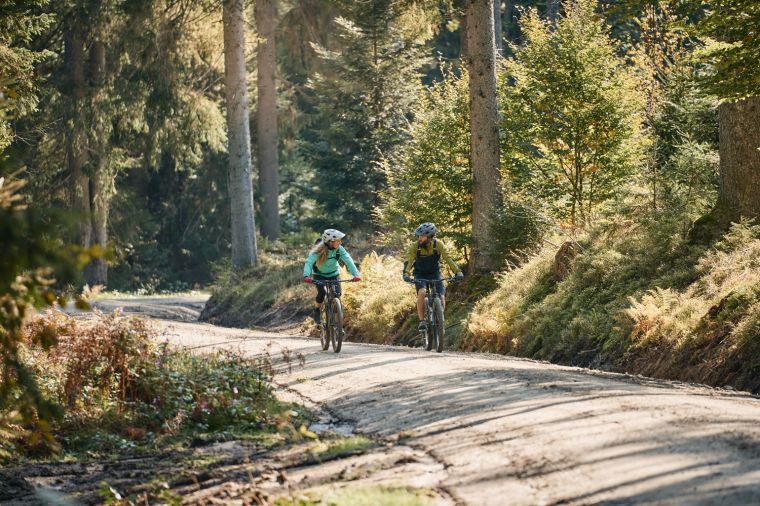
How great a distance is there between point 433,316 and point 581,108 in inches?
262

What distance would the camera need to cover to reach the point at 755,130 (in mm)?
16734

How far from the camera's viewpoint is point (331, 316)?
17750 millimetres

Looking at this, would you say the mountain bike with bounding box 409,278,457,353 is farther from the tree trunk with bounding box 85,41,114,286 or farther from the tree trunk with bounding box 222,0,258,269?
the tree trunk with bounding box 85,41,114,286

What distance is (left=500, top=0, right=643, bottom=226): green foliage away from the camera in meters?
21.7

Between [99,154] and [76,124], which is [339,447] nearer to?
[76,124]

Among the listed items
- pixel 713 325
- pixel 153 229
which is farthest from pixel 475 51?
pixel 153 229

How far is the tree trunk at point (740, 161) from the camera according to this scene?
16.6 metres

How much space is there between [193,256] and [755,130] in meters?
44.1

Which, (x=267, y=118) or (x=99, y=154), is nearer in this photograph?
(x=99, y=154)

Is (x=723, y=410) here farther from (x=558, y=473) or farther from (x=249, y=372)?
(x=249, y=372)

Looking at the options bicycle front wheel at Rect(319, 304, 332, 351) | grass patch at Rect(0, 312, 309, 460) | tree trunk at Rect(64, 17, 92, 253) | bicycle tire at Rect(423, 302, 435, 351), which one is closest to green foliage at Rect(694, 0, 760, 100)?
bicycle tire at Rect(423, 302, 435, 351)

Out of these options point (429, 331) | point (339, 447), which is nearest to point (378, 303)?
point (429, 331)

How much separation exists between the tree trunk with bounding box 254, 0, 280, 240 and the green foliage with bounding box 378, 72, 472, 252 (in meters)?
17.6

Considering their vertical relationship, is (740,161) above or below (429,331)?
above
